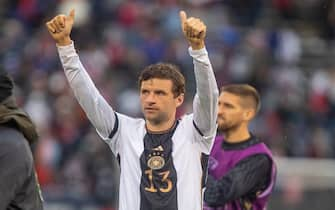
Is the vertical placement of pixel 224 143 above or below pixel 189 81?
above

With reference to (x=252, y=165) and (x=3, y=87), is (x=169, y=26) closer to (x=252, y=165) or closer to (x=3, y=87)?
(x=252, y=165)

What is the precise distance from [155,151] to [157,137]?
0.10 meters

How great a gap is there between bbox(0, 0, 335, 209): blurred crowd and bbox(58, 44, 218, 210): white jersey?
769cm

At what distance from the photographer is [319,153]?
1650 cm

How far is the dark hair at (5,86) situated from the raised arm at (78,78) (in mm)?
467

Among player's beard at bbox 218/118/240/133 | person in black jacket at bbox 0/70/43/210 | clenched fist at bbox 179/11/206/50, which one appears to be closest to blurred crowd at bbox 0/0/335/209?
player's beard at bbox 218/118/240/133

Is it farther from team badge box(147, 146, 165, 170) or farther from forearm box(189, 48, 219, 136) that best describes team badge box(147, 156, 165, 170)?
forearm box(189, 48, 219, 136)

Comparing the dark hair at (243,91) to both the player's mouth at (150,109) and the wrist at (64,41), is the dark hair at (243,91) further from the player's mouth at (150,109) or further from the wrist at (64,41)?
the wrist at (64,41)

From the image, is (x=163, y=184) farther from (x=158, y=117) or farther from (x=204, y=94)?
(x=204, y=94)

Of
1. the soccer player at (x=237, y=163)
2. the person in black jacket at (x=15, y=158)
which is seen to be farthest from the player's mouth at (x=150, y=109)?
the soccer player at (x=237, y=163)

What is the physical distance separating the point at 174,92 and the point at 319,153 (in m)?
9.25

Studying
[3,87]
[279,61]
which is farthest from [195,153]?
[279,61]

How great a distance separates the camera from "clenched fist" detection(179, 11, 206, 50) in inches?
274

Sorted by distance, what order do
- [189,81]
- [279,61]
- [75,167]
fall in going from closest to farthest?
[75,167] → [189,81] → [279,61]
